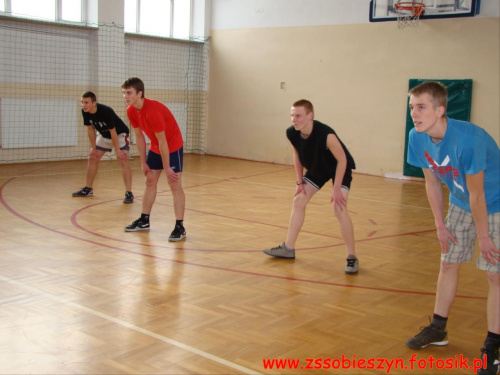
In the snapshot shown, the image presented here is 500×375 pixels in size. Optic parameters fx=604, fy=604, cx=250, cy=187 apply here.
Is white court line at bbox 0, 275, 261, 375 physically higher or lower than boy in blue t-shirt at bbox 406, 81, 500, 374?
lower

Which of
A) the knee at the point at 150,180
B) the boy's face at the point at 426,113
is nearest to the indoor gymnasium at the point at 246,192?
the boy's face at the point at 426,113

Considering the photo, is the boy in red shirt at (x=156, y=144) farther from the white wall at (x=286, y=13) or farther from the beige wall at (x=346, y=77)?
the white wall at (x=286, y=13)

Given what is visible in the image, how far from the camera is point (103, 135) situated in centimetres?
837

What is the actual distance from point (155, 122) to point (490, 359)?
3.73 meters

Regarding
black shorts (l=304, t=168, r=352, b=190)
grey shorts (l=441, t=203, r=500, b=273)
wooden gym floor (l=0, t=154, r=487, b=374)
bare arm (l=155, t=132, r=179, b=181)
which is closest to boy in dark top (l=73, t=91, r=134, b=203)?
wooden gym floor (l=0, t=154, r=487, b=374)

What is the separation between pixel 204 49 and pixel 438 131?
1275 centimetres

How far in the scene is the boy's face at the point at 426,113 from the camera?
3.08 metres

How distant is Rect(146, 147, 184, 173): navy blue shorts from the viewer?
239 inches

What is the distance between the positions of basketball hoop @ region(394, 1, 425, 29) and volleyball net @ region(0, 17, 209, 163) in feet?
18.2

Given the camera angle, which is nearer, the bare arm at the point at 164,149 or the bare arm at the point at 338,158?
the bare arm at the point at 338,158

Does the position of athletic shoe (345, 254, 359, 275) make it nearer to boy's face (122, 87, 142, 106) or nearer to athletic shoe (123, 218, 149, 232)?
athletic shoe (123, 218, 149, 232)

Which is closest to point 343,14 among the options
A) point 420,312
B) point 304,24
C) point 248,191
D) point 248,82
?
point 304,24

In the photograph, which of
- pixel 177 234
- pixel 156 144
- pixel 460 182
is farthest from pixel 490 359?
pixel 156 144

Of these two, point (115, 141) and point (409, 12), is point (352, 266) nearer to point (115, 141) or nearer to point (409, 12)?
point (115, 141)
